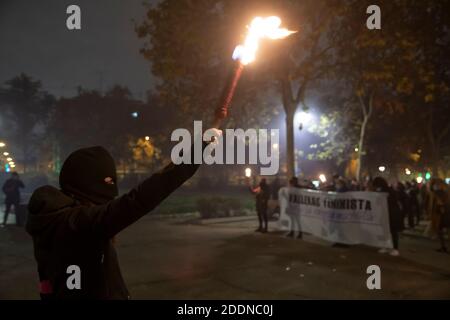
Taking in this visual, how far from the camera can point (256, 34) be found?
2697 millimetres

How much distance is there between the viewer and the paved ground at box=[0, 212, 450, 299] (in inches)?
295

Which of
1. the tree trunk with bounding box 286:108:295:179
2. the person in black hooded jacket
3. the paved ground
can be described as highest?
the tree trunk with bounding box 286:108:295:179

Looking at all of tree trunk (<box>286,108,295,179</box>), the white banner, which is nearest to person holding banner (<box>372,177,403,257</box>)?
the white banner

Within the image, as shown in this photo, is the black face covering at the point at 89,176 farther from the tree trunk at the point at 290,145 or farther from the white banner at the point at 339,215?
the tree trunk at the point at 290,145

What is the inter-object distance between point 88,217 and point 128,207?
7.9 inches

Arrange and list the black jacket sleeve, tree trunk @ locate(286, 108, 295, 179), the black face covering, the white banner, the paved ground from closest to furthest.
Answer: the black jacket sleeve < the black face covering < the paved ground < the white banner < tree trunk @ locate(286, 108, 295, 179)

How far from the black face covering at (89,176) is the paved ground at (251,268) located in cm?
509

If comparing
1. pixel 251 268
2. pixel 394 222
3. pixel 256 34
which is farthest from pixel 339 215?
pixel 256 34

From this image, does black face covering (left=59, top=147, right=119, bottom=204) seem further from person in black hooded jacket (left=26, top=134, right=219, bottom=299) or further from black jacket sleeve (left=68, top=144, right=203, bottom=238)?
black jacket sleeve (left=68, top=144, right=203, bottom=238)

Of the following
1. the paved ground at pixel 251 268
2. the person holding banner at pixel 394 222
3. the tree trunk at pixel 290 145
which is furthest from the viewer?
the tree trunk at pixel 290 145

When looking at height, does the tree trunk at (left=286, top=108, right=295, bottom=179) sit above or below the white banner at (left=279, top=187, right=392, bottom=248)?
above

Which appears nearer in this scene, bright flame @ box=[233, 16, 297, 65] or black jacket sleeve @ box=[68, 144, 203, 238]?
black jacket sleeve @ box=[68, 144, 203, 238]

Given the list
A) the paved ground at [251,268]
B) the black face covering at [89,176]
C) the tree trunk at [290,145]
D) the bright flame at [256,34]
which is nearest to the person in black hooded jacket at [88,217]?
the black face covering at [89,176]

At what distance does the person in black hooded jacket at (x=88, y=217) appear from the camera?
2145mm
